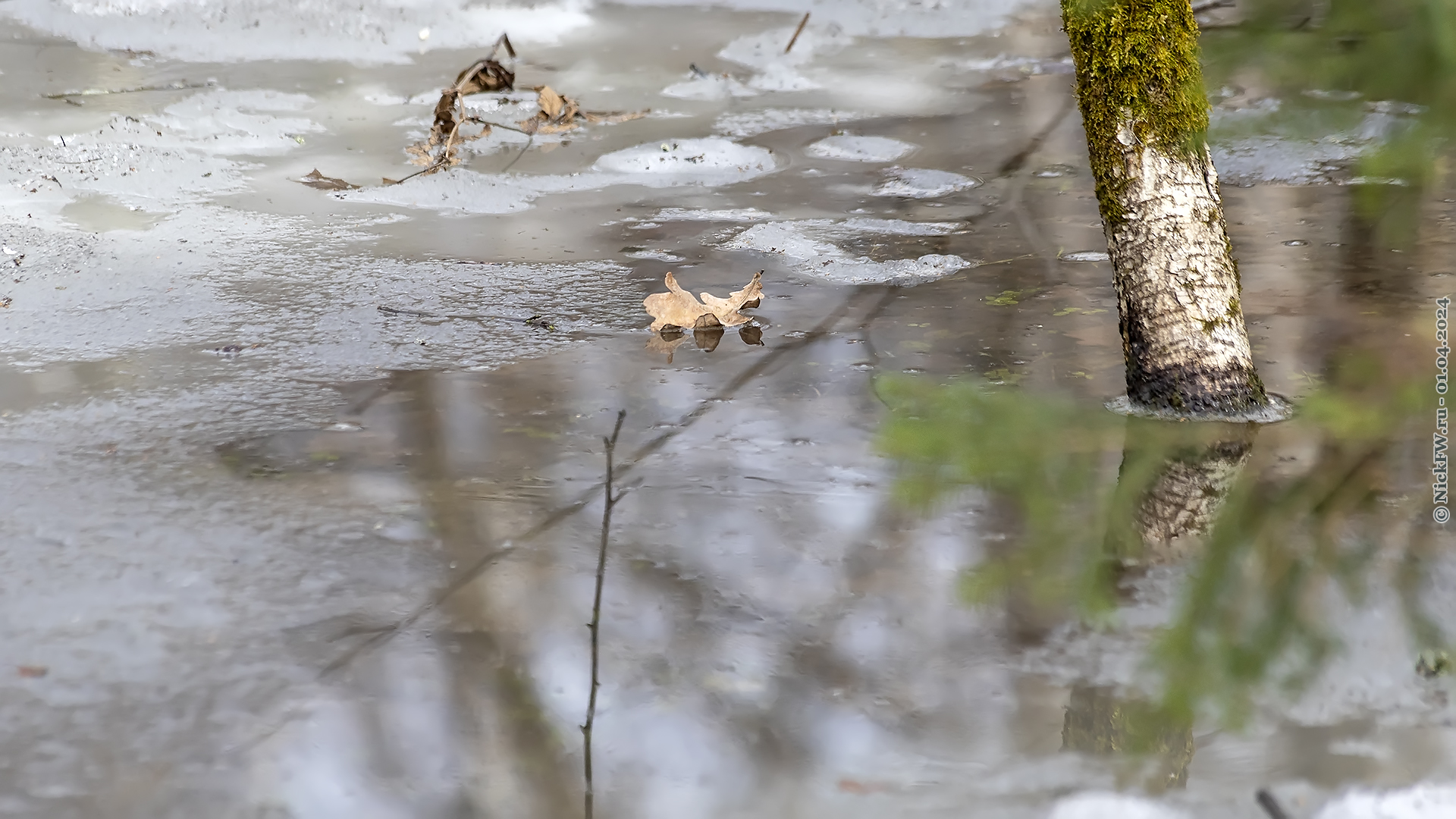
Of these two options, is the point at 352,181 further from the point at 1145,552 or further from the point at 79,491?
the point at 1145,552

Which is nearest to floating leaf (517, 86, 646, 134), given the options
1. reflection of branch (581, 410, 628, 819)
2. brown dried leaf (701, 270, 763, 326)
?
brown dried leaf (701, 270, 763, 326)

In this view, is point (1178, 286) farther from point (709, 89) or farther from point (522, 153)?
point (709, 89)

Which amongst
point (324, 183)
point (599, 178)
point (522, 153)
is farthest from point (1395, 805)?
point (522, 153)

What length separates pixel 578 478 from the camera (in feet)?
7.94

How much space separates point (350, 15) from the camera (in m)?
8.19

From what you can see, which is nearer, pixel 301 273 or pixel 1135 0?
pixel 1135 0

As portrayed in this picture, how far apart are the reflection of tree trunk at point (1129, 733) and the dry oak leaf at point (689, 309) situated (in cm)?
185

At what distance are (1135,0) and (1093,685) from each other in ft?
4.58

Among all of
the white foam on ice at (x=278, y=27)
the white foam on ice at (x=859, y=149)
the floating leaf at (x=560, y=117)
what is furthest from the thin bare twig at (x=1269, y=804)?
the white foam on ice at (x=278, y=27)

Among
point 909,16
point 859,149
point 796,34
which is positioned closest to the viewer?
point 859,149

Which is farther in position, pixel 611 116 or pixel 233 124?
pixel 611 116

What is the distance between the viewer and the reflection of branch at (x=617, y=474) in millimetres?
1892

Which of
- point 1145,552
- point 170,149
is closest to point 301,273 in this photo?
point 170,149

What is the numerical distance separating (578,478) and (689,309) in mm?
1073
